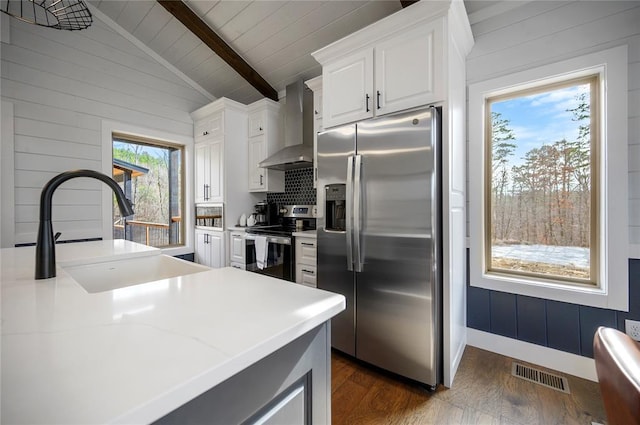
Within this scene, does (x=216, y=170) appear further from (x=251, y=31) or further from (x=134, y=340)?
(x=134, y=340)

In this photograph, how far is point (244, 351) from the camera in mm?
472

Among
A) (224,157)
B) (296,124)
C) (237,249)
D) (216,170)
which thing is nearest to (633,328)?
(296,124)

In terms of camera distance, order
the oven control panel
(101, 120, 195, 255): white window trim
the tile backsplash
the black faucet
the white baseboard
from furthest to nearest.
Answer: the tile backsplash → the oven control panel → (101, 120, 195, 255): white window trim → the white baseboard → the black faucet

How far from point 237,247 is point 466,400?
268cm

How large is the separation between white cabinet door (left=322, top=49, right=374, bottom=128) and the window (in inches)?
106

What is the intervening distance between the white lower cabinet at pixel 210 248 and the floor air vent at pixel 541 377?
3135 millimetres

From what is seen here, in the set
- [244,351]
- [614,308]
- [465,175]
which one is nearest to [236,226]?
[465,175]

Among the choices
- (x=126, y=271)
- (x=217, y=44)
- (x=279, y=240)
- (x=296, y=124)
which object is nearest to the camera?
(x=126, y=271)

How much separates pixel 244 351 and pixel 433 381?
1751mm

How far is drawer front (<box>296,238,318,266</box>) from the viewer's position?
2635 mm

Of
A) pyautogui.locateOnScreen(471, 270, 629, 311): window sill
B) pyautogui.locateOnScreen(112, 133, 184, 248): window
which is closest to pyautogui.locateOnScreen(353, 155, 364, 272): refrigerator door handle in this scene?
pyautogui.locateOnScreen(471, 270, 629, 311): window sill

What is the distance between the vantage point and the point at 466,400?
1.68 metres

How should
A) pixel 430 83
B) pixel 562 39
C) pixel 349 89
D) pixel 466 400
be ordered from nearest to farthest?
1. pixel 466 400
2. pixel 430 83
3. pixel 562 39
4. pixel 349 89

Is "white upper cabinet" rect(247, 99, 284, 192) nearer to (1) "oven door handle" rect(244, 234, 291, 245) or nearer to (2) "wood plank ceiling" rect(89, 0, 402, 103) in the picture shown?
(2) "wood plank ceiling" rect(89, 0, 402, 103)
